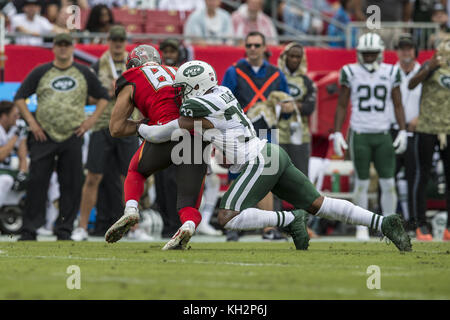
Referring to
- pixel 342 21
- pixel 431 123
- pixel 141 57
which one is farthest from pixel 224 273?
pixel 342 21

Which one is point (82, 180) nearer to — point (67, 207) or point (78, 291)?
point (67, 207)

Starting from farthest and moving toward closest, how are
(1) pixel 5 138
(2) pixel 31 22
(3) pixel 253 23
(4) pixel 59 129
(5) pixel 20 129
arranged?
(3) pixel 253 23, (2) pixel 31 22, (5) pixel 20 129, (1) pixel 5 138, (4) pixel 59 129

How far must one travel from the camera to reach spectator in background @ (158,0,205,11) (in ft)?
53.7

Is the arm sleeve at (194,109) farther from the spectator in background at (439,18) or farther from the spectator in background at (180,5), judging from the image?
the spectator in background at (180,5)

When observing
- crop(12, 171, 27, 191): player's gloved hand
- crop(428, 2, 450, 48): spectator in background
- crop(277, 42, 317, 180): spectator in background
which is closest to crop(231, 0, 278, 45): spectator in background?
crop(428, 2, 450, 48): spectator in background

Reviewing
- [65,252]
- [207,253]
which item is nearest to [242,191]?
[207,253]

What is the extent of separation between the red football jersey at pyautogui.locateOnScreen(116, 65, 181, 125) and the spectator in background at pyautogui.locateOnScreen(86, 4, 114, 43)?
258 inches

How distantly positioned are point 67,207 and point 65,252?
8.44 ft

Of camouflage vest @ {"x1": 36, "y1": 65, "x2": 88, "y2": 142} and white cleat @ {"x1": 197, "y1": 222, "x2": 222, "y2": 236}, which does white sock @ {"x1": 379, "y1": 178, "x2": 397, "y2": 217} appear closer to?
white cleat @ {"x1": 197, "y1": 222, "x2": 222, "y2": 236}

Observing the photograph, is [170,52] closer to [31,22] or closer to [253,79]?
[253,79]

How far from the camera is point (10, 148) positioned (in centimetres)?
1250

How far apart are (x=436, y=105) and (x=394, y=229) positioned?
13.5ft

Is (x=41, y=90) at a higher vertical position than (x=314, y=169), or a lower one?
higher

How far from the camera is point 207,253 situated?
25.9 ft
